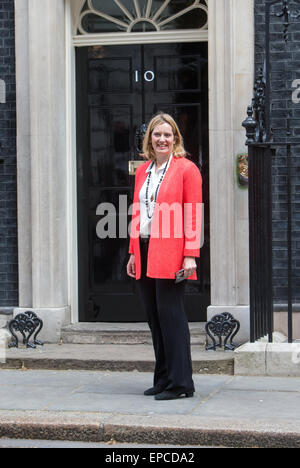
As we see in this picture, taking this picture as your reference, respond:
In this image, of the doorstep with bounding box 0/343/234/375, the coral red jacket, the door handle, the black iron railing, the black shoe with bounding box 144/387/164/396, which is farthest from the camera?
the door handle

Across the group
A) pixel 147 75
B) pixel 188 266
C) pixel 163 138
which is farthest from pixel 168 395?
pixel 147 75

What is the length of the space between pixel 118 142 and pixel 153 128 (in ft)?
9.16

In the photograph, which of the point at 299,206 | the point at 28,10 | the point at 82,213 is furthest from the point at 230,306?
the point at 28,10

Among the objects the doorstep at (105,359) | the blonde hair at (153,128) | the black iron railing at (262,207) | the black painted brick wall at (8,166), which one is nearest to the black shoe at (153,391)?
the doorstep at (105,359)

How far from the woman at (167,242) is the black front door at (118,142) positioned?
2.61 m

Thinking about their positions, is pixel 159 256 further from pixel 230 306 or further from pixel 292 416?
pixel 230 306

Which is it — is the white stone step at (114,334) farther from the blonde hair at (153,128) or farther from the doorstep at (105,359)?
the blonde hair at (153,128)

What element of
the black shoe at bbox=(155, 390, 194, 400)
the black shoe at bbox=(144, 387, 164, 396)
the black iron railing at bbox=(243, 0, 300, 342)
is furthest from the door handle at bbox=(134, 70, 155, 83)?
the black shoe at bbox=(155, 390, 194, 400)

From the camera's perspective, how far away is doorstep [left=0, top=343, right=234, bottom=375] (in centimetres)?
797

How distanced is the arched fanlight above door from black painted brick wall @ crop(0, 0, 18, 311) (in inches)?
29.8

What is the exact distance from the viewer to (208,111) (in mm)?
9281

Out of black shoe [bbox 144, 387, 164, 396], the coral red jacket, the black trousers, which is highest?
the coral red jacket

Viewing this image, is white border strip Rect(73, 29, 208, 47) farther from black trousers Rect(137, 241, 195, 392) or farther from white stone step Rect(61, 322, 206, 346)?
black trousers Rect(137, 241, 195, 392)

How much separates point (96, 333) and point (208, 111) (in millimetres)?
2416
